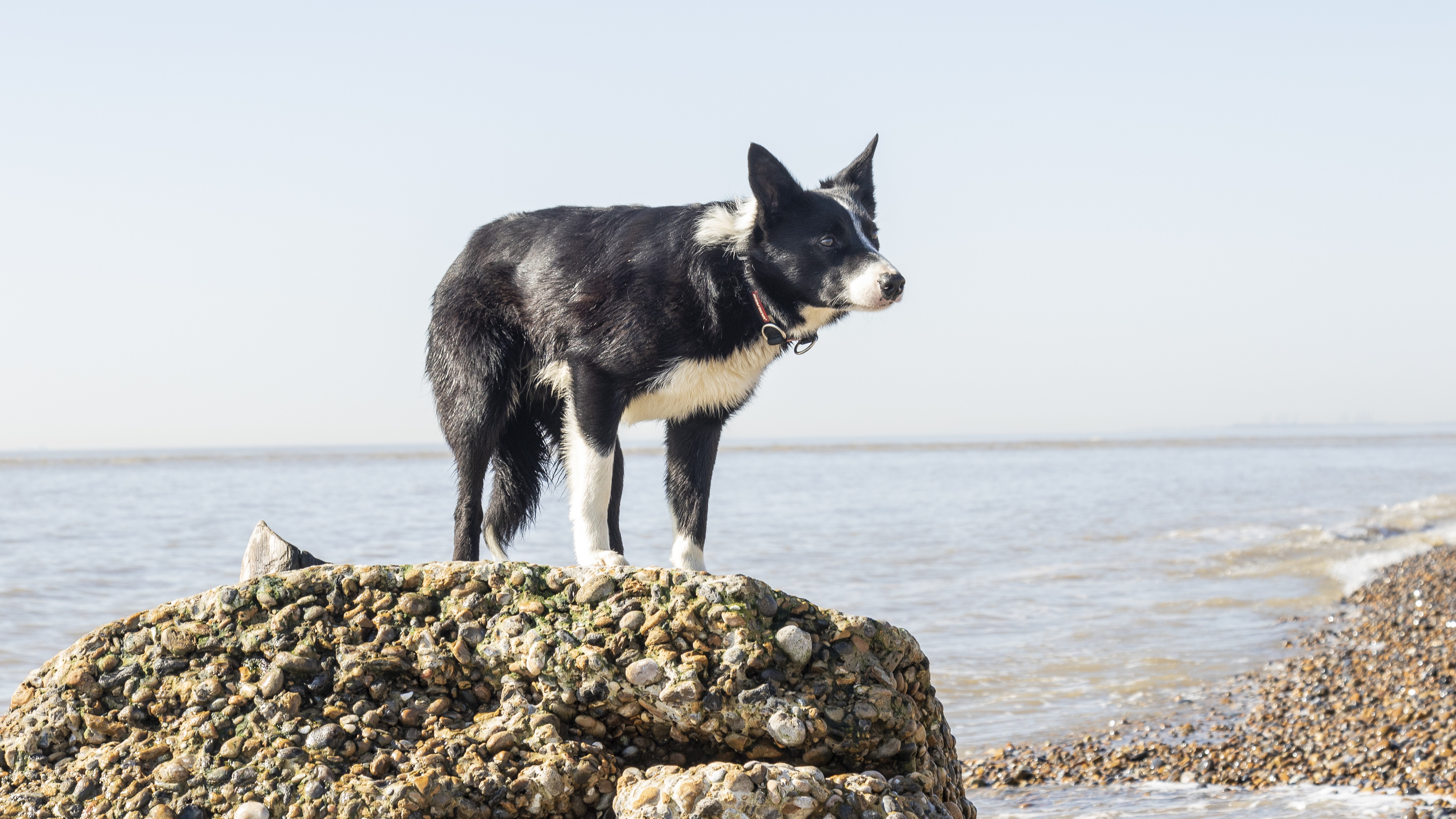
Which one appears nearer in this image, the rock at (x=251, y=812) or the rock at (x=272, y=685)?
the rock at (x=251, y=812)

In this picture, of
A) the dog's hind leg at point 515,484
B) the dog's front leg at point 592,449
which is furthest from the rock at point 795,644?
the dog's hind leg at point 515,484

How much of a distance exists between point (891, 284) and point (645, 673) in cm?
193

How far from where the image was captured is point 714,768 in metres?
3.39

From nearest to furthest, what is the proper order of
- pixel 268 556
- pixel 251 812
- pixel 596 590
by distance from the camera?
1. pixel 251 812
2. pixel 596 590
3. pixel 268 556

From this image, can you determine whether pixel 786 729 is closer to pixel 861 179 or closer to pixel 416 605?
pixel 416 605

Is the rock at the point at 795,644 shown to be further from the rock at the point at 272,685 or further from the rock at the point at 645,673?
the rock at the point at 272,685

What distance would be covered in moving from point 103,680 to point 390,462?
4872 centimetres

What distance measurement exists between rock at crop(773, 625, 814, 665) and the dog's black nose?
1.59 meters

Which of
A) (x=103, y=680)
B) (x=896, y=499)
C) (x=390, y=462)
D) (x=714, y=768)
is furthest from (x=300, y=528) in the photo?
(x=390, y=462)

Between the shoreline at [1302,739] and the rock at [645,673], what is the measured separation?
4.71 m

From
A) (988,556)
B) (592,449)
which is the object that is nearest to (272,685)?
(592,449)

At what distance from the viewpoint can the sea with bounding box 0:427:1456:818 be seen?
9805 mm

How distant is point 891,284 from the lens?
4703 mm

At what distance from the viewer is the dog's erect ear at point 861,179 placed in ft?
17.5
